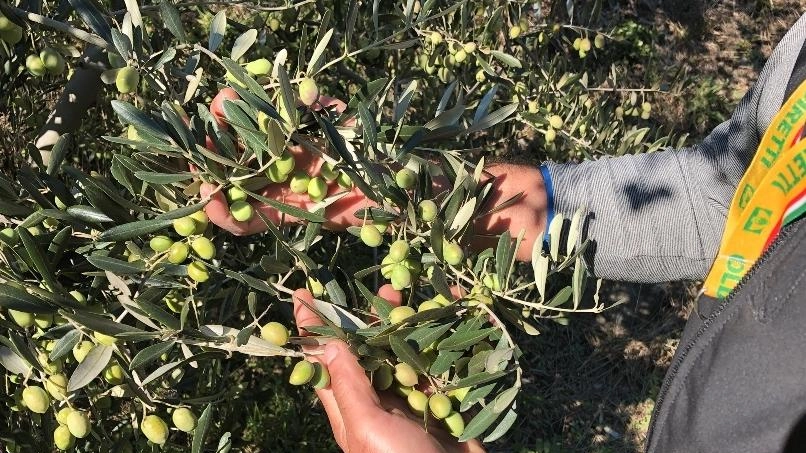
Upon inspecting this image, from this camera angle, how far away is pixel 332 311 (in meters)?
1.08

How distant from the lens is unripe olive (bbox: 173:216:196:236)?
1.07 metres

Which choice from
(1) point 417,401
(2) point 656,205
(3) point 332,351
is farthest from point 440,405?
(2) point 656,205

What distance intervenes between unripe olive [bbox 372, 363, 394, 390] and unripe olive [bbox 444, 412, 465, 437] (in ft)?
0.35

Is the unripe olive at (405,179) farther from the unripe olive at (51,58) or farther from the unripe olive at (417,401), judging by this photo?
the unripe olive at (51,58)

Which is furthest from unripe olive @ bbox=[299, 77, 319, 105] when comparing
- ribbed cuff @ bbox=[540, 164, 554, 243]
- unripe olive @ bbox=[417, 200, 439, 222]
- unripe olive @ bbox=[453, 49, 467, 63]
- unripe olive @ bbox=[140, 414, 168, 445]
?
unripe olive @ bbox=[453, 49, 467, 63]

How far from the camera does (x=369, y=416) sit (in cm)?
103

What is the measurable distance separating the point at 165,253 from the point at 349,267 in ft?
4.38

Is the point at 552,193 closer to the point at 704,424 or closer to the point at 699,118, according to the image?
the point at 704,424

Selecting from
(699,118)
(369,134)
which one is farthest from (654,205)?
(699,118)

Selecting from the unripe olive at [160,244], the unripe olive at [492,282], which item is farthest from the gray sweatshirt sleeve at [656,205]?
the unripe olive at [160,244]

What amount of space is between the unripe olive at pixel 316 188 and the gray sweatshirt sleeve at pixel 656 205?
2.31 ft

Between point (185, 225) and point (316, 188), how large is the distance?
0.67 ft

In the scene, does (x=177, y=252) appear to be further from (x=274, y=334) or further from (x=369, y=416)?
(x=369, y=416)

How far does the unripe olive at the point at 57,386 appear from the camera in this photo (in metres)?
1.07
